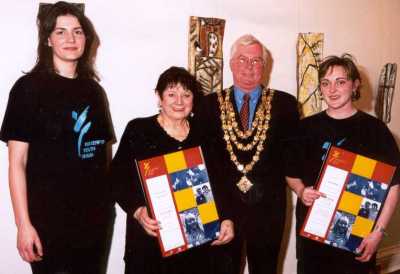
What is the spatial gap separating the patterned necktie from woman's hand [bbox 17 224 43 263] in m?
1.05

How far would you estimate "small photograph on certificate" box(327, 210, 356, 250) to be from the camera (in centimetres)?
179

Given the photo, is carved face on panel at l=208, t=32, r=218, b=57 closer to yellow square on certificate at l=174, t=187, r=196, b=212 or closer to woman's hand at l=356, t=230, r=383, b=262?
yellow square on certificate at l=174, t=187, r=196, b=212

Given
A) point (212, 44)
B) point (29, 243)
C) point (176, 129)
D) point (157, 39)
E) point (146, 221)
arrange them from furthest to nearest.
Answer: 1. point (212, 44)
2. point (157, 39)
3. point (176, 129)
4. point (146, 221)
5. point (29, 243)

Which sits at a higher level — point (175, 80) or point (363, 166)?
point (175, 80)

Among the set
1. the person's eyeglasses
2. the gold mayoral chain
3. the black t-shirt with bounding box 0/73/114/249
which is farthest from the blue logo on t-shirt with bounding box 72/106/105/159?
the person's eyeglasses

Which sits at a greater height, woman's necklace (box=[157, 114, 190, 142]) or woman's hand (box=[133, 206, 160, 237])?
woman's necklace (box=[157, 114, 190, 142])

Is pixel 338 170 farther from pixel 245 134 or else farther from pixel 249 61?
pixel 249 61

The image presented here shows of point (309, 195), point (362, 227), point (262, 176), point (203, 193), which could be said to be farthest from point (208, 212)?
point (362, 227)

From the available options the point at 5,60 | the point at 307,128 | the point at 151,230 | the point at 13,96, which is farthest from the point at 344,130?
the point at 5,60

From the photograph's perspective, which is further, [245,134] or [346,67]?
[245,134]

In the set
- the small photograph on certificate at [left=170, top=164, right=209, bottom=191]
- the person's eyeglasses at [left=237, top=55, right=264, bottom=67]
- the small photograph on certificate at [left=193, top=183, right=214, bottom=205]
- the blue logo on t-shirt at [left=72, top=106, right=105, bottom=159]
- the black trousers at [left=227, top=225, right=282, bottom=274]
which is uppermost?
the person's eyeglasses at [left=237, top=55, right=264, bottom=67]

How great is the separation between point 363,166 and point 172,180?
85 cm

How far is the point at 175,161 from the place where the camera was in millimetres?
1665

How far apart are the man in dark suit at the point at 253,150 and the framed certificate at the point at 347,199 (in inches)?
8.9
